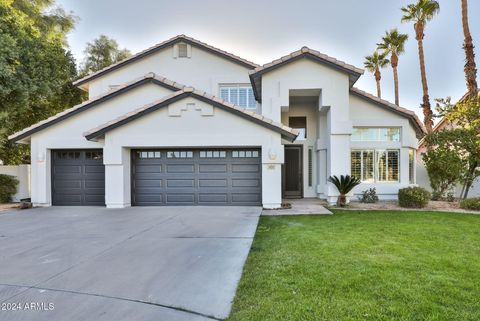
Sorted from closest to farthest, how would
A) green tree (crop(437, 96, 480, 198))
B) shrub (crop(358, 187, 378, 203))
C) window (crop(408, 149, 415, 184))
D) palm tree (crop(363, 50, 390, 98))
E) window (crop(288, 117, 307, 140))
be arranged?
green tree (crop(437, 96, 480, 198))
shrub (crop(358, 187, 378, 203))
window (crop(408, 149, 415, 184))
window (crop(288, 117, 307, 140))
palm tree (crop(363, 50, 390, 98))

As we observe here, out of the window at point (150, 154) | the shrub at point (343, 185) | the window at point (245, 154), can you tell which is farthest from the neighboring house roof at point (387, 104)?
the window at point (150, 154)

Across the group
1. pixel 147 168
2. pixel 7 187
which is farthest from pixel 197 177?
pixel 7 187

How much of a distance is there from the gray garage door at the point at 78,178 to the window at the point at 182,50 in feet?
23.8

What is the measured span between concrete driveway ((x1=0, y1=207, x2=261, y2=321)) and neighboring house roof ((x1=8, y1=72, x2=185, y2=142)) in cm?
484

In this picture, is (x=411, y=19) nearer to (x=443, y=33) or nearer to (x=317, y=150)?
(x=443, y=33)

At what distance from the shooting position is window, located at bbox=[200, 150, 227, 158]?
12281mm

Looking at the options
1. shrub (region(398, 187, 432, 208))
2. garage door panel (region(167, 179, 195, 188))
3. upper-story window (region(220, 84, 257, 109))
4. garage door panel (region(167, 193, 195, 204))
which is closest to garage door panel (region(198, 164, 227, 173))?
garage door panel (region(167, 179, 195, 188))

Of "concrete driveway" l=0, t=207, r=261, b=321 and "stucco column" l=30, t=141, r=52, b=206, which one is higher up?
"stucco column" l=30, t=141, r=52, b=206

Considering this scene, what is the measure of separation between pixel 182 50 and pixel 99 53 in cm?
1261

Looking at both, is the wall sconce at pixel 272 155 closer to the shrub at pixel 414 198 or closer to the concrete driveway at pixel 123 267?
the concrete driveway at pixel 123 267

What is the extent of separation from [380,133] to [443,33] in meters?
12.6

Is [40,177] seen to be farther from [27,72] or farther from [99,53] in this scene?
[99,53]

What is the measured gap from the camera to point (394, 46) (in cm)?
2641

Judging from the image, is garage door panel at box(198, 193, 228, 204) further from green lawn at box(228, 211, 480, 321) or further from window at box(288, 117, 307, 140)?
window at box(288, 117, 307, 140)
